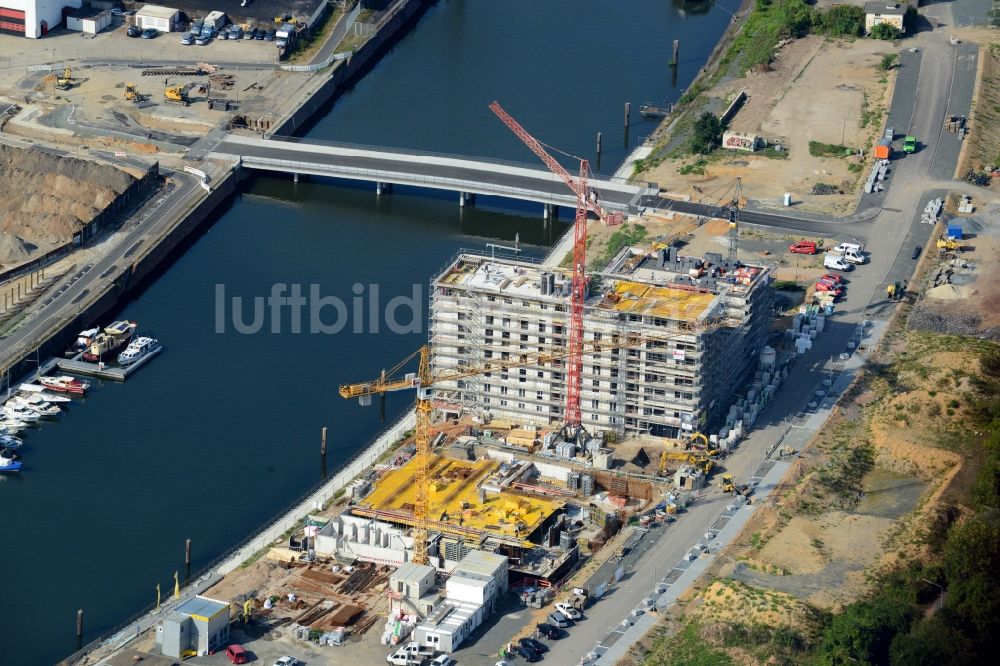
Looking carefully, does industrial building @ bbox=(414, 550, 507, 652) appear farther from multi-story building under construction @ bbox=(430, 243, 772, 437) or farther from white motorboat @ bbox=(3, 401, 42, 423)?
white motorboat @ bbox=(3, 401, 42, 423)

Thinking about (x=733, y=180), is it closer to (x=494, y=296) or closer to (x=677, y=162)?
(x=677, y=162)

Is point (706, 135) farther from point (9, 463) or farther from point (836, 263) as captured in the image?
point (9, 463)

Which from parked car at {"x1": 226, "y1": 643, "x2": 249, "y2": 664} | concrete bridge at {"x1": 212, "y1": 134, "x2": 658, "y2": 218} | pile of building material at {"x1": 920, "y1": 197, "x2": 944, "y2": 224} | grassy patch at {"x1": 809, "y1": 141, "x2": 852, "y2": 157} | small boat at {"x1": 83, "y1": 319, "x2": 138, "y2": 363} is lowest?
parked car at {"x1": 226, "y1": 643, "x2": 249, "y2": 664}

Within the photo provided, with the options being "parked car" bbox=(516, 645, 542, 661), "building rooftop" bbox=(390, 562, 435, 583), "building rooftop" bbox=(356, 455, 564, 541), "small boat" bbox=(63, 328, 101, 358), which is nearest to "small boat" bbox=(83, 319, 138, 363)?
"small boat" bbox=(63, 328, 101, 358)

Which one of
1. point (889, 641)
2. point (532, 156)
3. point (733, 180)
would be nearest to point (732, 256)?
point (733, 180)

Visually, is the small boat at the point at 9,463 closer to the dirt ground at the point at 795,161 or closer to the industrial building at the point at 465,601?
the industrial building at the point at 465,601

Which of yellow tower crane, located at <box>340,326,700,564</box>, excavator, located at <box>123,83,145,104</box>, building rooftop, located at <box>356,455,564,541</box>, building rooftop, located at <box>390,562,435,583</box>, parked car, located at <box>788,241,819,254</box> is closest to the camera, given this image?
building rooftop, located at <box>390,562,435,583</box>
